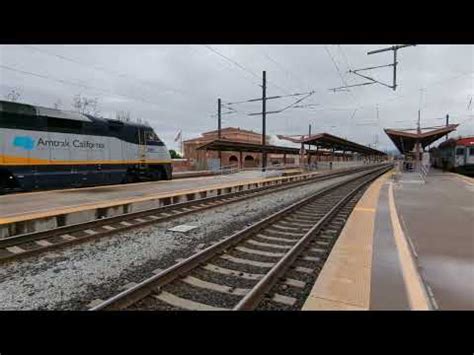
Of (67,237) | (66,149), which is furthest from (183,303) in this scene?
(66,149)

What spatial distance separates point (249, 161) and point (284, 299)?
55.7 m

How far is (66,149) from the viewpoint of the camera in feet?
41.3

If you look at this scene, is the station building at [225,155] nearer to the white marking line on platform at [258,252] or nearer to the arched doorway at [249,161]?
the arched doorway at [249,161]

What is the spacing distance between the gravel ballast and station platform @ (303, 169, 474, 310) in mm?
2762

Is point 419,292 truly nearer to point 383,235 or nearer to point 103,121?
point 383,235

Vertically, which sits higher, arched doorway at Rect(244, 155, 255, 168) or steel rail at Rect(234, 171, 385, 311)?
arched doorway at Rect(244, 155, 255, 168)

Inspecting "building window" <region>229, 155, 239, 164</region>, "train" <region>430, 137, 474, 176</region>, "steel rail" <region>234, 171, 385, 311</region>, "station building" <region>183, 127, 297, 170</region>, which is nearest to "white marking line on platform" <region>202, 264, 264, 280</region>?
"steel rail" <region>234, 171, 385, 311</region>

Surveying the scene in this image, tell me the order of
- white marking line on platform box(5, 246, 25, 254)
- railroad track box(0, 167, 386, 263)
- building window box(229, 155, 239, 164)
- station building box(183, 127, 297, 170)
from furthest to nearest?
building window box(229, 155, 239, 164) → station building box(183, 127, 297, 170) → railroad track box(0, 167, 386, 263) → white marking line on platform box(5, 246, 25, 254)

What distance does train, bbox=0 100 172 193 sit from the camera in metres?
10.8

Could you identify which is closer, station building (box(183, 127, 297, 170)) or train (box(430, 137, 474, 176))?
train (box(430, 137, 474, 176))

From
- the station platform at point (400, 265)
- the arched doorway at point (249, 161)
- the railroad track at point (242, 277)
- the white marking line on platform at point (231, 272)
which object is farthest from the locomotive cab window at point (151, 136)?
the arched doorway at point (249, 161)

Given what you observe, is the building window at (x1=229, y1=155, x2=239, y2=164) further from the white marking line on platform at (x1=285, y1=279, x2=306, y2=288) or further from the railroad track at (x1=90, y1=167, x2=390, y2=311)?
the white marking line on platform at (x1=285, y1=279, x2=306, y2=288)
